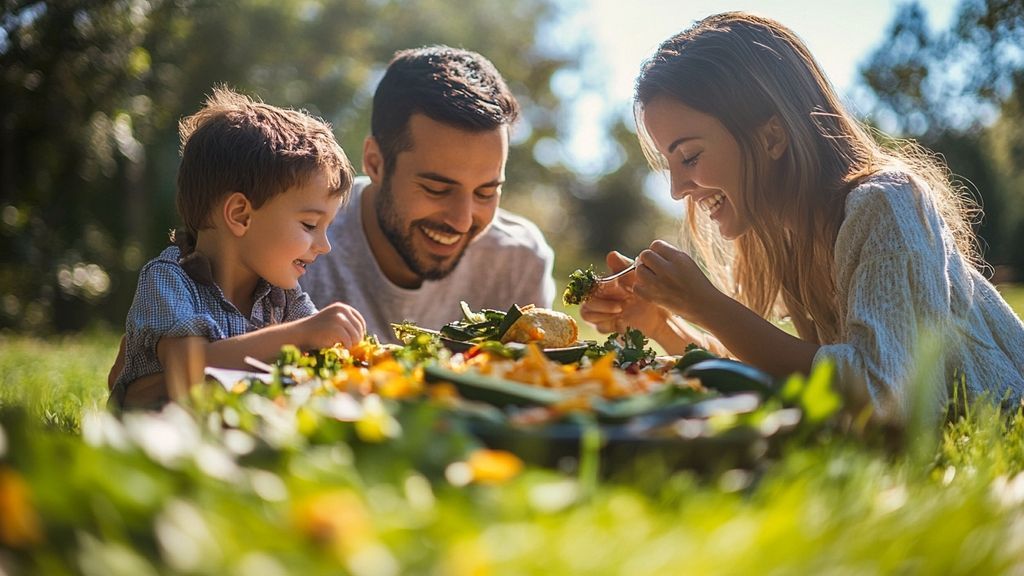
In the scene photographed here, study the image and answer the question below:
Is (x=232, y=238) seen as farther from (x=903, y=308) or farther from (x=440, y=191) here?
(x=903, y=308)

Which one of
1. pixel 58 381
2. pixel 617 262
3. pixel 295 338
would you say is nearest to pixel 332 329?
pixel 295 338

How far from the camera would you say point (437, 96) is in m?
4.30

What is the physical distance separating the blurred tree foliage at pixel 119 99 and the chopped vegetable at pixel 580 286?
542 cm

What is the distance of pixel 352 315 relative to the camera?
2623 millimetres

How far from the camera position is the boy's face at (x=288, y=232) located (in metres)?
3.08

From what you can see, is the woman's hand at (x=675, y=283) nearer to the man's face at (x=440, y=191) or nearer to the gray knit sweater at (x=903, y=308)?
the gray knit sweater at (x=903, y=308)

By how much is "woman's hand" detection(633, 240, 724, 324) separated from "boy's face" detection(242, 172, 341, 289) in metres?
1.11

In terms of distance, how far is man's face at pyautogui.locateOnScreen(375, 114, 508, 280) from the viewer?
4.16m

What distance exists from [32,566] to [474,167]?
10.6ft

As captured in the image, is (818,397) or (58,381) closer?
(818,397)

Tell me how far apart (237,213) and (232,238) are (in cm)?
9

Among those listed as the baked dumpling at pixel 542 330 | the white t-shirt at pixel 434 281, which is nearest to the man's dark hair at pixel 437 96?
the white t-shirt at pixel 434 281

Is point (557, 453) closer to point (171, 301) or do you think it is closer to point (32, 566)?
point (32, 566)

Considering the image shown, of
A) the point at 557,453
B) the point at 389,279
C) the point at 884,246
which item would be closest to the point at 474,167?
the point at 389,279
